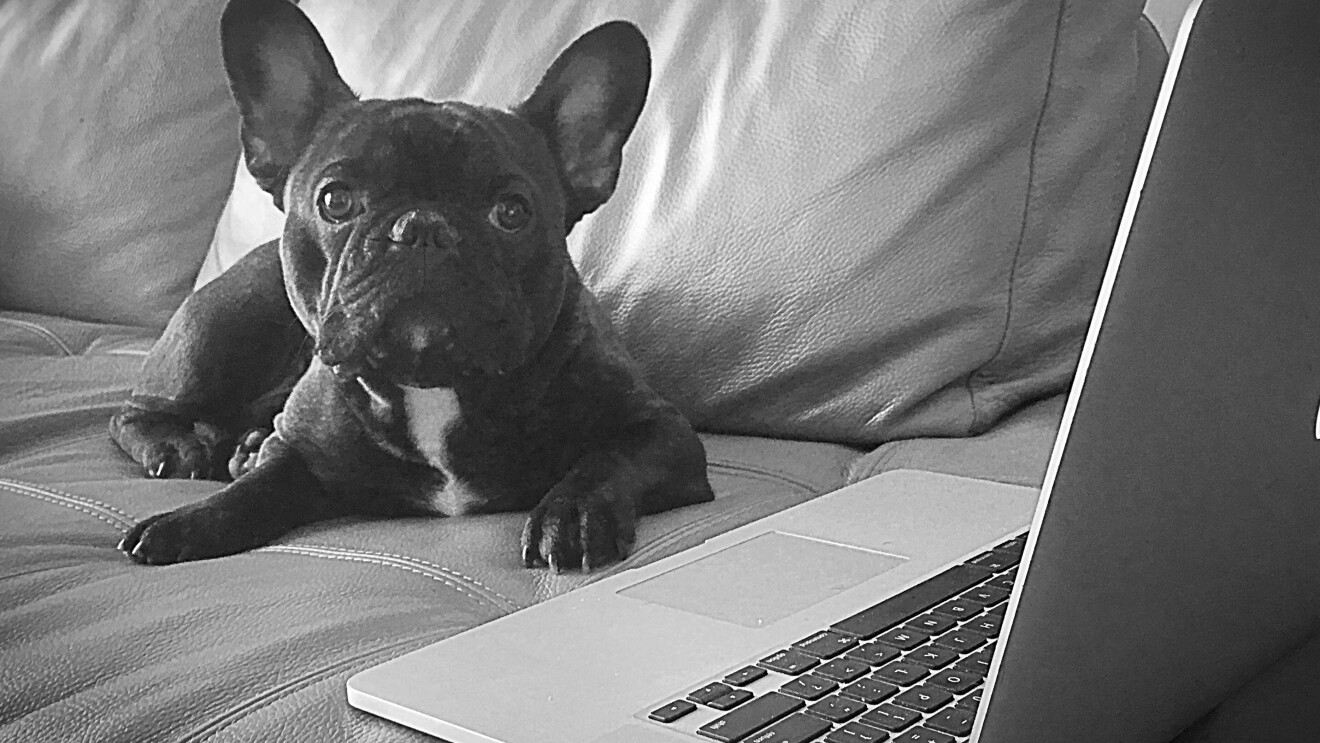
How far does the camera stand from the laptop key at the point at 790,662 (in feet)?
2.10

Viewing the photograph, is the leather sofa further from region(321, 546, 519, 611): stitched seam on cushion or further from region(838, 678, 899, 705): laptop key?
region(838, 678, 899, 705): laptop key

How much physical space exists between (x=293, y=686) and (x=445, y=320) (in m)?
0.30

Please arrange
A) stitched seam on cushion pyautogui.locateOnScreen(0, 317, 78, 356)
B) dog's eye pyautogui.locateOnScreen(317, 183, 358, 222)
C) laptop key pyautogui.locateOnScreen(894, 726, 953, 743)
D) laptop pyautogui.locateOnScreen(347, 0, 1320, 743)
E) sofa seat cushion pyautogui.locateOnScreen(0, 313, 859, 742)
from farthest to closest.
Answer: stitched seam on cushion pyautogui.locateOnScreen(0, 317, 78, 356)
dog's eye pyautogui.locateOnScreen(317, 183, 358, 222)
sofa seat cushion pyautogui.locateOnScreen(0, 313, 859, 742)
laptop key pyautogui.locateOnScreen(894, 726, 953, 743)
laptop pyautogui.locateOnScreen(347, 0, 1320, 743)

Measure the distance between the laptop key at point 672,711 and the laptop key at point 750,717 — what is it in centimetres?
1

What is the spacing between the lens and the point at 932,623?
693mm

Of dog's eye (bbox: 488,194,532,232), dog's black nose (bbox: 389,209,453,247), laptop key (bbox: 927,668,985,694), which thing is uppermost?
dog's eye (bbox: 488,194,532,232)

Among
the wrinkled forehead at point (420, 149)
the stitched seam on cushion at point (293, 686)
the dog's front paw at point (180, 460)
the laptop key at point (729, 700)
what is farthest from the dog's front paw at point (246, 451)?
the laptop key at point (729, 700)

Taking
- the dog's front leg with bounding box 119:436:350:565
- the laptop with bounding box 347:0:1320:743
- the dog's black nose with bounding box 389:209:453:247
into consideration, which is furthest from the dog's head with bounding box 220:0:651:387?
the laptop with bounding box 347:0:1320:743

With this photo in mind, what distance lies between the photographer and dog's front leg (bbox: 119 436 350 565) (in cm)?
92

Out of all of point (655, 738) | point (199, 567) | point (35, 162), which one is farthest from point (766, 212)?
point (35, 162)

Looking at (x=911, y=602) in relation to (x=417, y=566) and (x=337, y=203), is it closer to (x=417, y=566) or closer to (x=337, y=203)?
(x=417, y=566)

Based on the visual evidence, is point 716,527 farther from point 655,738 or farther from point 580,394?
point 655,738

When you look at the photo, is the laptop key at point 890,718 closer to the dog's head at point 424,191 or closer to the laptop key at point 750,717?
the laptop key at point 750,717

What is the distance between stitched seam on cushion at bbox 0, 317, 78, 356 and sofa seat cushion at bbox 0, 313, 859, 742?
0.35m
